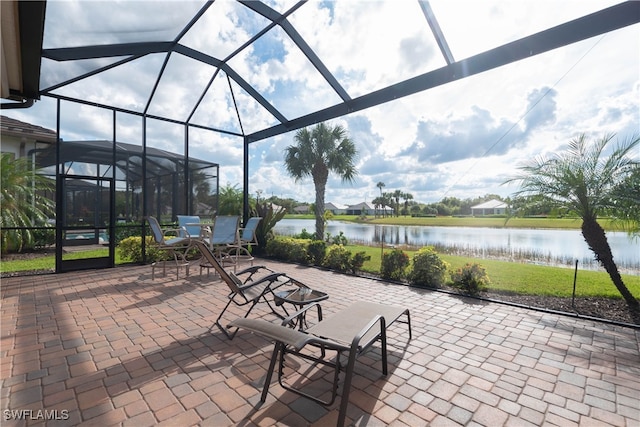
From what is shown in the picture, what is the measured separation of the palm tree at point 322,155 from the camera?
1448 centimetres

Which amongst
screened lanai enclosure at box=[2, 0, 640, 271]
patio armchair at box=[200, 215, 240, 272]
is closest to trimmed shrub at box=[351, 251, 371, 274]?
patio armchair at box=[200, 215, 240, 272]

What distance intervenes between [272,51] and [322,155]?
9195 mm

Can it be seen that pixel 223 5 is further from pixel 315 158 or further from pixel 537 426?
pixel 315 158

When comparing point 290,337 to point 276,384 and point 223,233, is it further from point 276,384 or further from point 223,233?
point 223,233

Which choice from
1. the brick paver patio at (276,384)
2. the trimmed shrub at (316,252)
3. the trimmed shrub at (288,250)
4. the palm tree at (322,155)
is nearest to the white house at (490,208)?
the brick paver patio at (276,384)

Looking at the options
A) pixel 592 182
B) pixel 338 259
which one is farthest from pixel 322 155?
pixel 592 182

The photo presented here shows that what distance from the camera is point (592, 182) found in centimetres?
455

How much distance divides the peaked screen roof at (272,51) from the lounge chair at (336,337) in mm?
3641

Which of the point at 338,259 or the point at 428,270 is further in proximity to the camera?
the point at 338,259

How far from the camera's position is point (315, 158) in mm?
14688

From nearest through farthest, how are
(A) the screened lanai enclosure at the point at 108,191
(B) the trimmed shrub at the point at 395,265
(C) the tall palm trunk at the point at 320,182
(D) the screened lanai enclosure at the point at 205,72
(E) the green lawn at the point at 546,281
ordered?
(D) the screened lanai enclosure at the point at 205,72, (E) the green lawn at the point at 546,281, (B) the trimmed shrub at the point at 395,265, (A) the screened lanai enclosure at the point at 108,191, (C) the tall palm trunk at the point at 320,182

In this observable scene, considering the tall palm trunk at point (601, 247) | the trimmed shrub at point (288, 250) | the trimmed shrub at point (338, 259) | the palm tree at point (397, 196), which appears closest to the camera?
the tall palm trunk at point (601, 247)

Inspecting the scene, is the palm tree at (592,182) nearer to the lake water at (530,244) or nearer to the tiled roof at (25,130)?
the lake water at (530,244)
